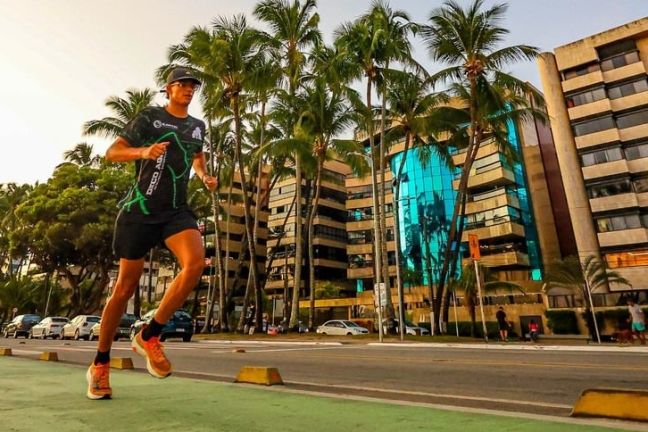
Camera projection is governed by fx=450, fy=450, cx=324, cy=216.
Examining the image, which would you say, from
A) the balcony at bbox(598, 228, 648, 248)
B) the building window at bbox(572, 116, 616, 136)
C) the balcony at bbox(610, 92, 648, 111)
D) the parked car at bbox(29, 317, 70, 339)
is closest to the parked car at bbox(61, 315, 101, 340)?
the parked car at bbox(29, 317, 70, 339)

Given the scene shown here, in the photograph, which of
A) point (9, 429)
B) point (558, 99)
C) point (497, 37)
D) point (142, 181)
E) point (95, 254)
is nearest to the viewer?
point (9, 429)

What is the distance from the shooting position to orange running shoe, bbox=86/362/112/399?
321 cm


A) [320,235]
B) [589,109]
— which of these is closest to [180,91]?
[589,109]

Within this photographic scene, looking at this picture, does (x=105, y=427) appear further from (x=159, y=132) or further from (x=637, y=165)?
(x=637, y=165)

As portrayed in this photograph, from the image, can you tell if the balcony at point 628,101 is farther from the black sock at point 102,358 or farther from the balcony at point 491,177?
the black sock at point 102,358

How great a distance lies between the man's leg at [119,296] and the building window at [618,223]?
142ft

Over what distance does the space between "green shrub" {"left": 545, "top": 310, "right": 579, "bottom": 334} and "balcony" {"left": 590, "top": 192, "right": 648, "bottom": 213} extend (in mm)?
9480

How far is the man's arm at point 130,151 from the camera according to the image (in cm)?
293

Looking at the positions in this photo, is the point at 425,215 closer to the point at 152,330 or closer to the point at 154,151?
the point at 152,330

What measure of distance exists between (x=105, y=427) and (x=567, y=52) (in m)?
50.6

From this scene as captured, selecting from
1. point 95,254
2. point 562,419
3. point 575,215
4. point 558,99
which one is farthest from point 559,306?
point 562,419

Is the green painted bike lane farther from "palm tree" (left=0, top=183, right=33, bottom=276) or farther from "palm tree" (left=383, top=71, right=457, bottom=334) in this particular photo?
"palm tree" (left=0, top=183, right=33, bottom=276)

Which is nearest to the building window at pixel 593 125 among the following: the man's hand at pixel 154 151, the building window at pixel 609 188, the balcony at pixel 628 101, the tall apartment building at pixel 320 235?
the balcony at pixel 628 101

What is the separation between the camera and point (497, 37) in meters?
22.9
